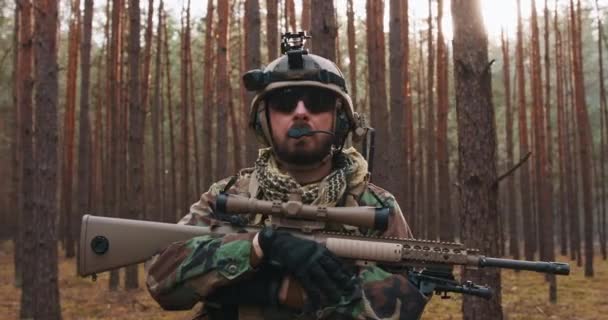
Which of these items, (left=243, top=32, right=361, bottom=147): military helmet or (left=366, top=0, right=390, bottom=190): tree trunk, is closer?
(left=243, top=32, right=361, bottom=147): military helmet

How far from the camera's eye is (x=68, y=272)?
16141 mm

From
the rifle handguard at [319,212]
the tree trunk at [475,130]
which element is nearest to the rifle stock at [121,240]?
the rifle handguard at [319,212]

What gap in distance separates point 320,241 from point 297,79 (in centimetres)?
69

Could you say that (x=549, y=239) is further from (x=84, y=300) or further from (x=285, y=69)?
(x=285, y=69)

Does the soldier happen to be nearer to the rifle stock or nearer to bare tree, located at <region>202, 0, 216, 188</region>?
the rifle stock

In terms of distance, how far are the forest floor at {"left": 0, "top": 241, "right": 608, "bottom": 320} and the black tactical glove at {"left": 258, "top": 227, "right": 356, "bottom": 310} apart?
693 centimetres

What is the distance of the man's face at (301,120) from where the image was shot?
255 centimetres

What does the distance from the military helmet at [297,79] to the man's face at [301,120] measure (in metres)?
0.03

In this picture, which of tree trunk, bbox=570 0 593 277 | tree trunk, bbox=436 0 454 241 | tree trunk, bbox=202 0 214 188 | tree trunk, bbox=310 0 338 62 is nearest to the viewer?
tree trunk, bbox=310 0 338 62

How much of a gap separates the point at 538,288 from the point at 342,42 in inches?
825

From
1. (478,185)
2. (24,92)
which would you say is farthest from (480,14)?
(24,92)

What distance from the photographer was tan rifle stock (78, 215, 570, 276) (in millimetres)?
2350

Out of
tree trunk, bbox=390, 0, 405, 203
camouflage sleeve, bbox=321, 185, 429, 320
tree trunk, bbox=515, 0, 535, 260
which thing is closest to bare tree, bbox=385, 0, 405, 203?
tree trunk, bbox=390, 0, 405, 203

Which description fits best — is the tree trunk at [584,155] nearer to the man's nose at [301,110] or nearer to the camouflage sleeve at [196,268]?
the man's nose at [301,110]
